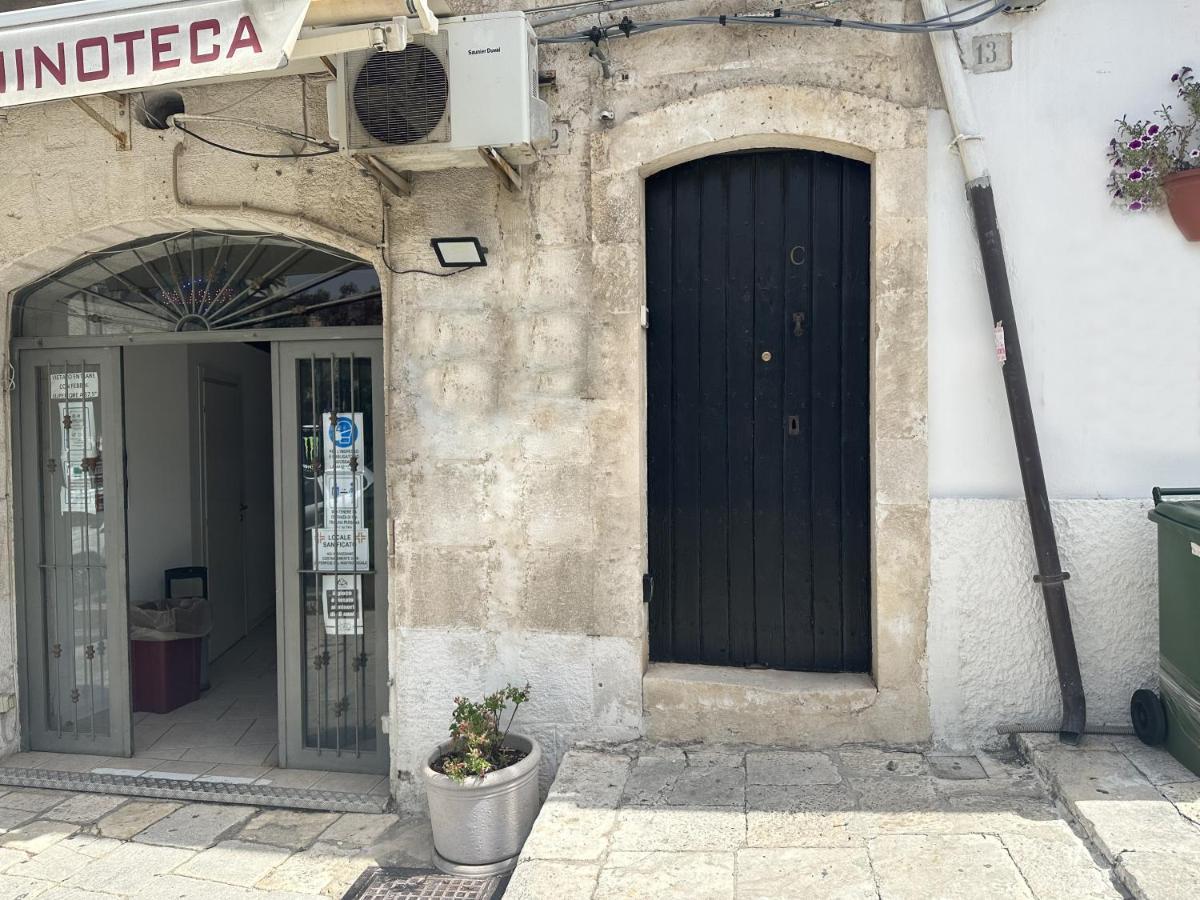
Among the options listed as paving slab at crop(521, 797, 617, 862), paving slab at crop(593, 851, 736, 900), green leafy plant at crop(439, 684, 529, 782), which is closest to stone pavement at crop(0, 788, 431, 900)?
green leafy plant at crop(439, 684, 529, 782)

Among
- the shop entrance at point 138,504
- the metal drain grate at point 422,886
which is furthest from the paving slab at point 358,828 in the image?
the shop entrance at point 138,504

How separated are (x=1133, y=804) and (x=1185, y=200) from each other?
7.77ft

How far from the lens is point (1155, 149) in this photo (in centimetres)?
377

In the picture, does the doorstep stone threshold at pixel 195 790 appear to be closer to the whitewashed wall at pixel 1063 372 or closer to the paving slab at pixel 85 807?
the paving slab at pixel 85 807

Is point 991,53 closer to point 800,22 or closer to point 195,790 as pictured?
point 800,22

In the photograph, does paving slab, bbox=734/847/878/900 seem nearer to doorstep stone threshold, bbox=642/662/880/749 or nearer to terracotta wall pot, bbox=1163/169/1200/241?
doorstep stone threshold, bbox=642/662/880/749

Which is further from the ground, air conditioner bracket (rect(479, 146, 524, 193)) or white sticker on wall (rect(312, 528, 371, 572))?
air conditioner bracket (rect(479, 146, 524, 193))

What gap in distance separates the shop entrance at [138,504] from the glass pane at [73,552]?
10 mm

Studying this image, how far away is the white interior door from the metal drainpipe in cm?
570

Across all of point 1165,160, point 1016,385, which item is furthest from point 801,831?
point 1165,160

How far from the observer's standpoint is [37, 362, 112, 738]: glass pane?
530 centimetres

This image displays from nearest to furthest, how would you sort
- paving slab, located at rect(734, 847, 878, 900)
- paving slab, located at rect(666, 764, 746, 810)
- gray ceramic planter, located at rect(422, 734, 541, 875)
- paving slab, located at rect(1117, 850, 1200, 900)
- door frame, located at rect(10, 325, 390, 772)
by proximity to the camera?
paving slab, located at rect(1117, 850, 1200, 900) → paving slab, located at rect(734, 847, 878, 900) → paving slab, located at rect(666, 764, 746, 810) → gray ceramic planter, located at rect(422, 734, 541, 875) → door frame, located at rect(10, 325, 390, 772)

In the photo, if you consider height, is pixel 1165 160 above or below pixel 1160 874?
above

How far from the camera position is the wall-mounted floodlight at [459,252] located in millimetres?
4223
